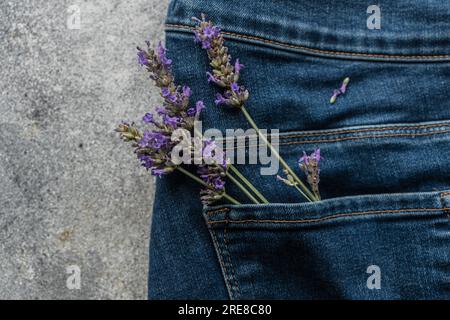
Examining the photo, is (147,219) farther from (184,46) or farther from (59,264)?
(184,46)

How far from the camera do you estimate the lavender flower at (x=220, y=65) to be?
742 millimetres

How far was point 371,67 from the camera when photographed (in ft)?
2.64

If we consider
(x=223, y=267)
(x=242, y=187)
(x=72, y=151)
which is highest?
(x=72, y=151)

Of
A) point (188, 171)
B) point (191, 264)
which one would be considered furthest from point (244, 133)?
point (191, 264)

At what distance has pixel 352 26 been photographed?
0.80 metres

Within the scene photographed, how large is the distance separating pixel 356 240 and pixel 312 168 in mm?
133

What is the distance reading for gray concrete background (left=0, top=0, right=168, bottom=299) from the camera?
3.08 ft

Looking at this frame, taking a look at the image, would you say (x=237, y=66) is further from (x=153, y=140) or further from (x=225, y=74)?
(x=153, y=140)

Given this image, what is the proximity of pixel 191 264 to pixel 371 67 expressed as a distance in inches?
16.6

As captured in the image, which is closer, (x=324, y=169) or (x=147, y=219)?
(x=324, y=169)

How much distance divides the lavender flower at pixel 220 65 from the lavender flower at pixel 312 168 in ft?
0.42

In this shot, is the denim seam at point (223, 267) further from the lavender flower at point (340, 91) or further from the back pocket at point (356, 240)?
the lavender flower at point (340, 91)

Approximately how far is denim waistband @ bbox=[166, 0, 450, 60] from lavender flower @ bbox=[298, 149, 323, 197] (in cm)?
17

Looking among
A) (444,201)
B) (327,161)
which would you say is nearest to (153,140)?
(327,161)
